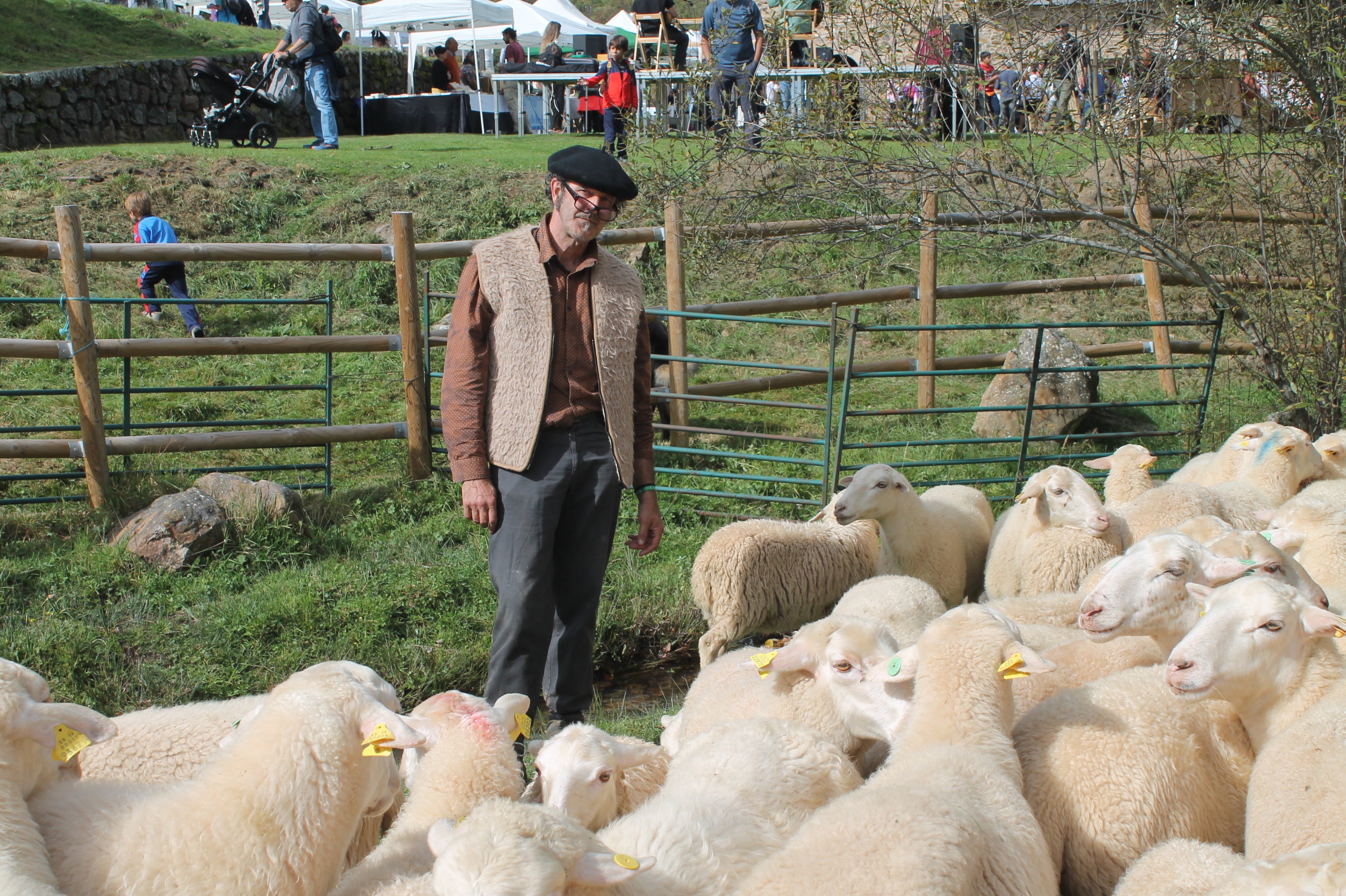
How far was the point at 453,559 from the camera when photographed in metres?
5.36

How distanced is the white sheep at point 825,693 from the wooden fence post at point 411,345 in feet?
11.2

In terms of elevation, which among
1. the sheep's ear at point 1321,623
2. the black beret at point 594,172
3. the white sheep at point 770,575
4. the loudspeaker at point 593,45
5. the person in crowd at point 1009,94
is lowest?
the white sheep at point 770,575

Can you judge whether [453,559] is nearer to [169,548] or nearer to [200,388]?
[169,548]

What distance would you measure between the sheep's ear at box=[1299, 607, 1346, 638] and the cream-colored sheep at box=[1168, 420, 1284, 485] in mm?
2232

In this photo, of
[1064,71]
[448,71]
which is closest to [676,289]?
[1064,71]

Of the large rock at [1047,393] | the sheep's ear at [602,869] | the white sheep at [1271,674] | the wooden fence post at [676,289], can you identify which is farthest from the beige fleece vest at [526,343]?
the large rock at [1047,393]

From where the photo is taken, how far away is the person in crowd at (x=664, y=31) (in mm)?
13488

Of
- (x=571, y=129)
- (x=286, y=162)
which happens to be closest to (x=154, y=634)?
(x=286, y=162)

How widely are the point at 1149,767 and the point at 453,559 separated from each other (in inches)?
142

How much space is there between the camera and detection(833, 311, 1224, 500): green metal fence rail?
5859 mm

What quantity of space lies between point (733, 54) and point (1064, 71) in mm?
4977

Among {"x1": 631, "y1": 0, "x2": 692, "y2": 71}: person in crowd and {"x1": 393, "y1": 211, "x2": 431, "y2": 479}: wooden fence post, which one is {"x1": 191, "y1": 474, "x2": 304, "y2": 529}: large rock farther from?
{"x1": 631, "y1": 0, "x2": 692, "y2": 71}: person in crowd

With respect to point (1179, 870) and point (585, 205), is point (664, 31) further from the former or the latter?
point (1179, 870)

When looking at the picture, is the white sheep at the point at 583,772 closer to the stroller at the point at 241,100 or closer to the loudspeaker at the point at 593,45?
the stroller at the point at 241,100
